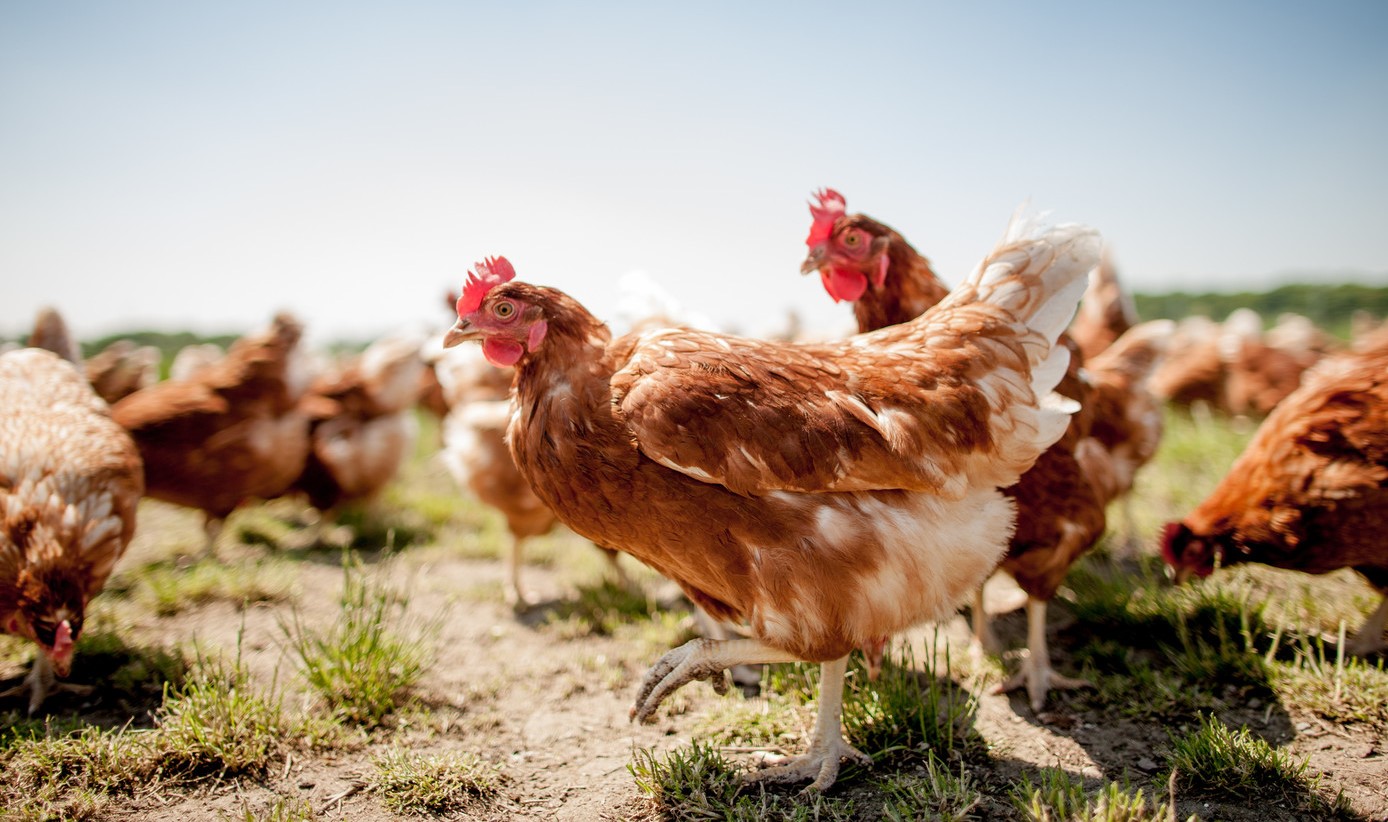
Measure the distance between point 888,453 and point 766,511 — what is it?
42 centimetres

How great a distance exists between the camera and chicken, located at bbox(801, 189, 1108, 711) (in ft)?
9.59

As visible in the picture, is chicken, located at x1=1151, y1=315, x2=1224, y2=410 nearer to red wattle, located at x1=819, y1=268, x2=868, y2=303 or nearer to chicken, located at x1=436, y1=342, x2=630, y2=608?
red wattle, located at x1=819, y1=268, x2=868, y2=303

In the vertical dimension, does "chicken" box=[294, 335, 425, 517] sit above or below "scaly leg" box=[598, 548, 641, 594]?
above

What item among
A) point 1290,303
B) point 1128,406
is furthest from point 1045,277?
point 1290,303

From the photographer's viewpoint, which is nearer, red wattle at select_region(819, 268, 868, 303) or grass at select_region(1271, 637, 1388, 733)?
grass at select_region(1271, 637, 1388, 733)

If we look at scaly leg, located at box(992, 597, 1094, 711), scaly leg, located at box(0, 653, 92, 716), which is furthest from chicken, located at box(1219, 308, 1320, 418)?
scaly leg, located at box(0, 653, 92, 716)

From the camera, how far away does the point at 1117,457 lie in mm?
4316

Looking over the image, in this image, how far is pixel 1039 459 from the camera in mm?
2941

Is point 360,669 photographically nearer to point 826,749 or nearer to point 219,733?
point 219,733

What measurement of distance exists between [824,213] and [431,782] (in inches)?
104

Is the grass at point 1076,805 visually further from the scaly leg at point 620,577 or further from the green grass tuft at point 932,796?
the scaly leg at point 620,577

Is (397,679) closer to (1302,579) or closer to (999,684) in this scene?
(999,684)

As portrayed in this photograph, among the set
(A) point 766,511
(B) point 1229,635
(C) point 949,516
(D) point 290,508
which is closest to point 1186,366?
(B) point 1229,635

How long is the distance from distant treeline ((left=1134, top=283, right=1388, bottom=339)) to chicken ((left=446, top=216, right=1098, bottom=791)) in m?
19.4
